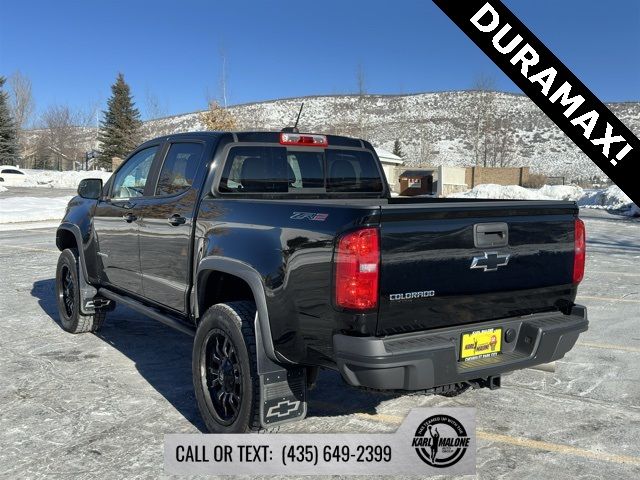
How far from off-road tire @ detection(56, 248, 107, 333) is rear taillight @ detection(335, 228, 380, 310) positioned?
154 inches

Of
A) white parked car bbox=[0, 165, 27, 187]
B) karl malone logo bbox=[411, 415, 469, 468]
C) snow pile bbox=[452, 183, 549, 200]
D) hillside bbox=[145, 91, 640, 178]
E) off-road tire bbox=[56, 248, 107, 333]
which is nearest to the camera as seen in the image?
karl malone logo bbox=[411, 415, 469, 468]

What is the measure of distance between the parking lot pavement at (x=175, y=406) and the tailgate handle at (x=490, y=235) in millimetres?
1292

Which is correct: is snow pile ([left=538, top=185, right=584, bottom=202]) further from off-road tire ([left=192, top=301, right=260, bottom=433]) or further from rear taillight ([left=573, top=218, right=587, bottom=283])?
off-road tire ([left=192, top=301, right=260, bottom=433])

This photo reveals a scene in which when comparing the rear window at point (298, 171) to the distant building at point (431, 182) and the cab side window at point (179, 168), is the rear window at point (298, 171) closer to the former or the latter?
the cab side window at point (179, 168)

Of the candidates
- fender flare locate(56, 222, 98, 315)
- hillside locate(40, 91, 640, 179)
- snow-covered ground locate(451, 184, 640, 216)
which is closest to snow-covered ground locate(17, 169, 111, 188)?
snow-covered ground locate(451, 184, 640, 216)

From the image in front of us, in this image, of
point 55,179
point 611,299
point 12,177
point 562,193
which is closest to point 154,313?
point 611,299

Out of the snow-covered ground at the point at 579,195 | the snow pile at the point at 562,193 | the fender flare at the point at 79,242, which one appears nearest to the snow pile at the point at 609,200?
the snow-covered ground at the point at 579,195

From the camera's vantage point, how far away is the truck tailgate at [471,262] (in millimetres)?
2926

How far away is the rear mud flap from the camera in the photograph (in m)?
3.31

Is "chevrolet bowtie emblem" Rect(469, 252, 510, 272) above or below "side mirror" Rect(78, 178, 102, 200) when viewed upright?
below

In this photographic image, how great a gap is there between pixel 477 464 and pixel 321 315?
1347mm

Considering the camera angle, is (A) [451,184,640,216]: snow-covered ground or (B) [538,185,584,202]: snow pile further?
(B) [538,185,584,202]: snow pile

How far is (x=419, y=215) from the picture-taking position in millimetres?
2986

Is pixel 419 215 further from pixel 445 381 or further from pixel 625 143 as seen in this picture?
pixel 625 143
